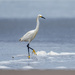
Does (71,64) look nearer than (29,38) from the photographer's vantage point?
Yes

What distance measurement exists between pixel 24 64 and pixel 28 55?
2.98m

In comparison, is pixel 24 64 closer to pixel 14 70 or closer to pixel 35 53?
pixel 14 70

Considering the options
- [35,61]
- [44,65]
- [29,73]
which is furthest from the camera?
[35,61]

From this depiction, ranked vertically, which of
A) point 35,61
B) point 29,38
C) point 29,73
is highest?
point 29,38

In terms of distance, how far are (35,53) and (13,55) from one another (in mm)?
1047

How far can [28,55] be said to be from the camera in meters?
19.5

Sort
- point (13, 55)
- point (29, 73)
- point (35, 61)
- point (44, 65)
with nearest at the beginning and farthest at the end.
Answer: point (29, 73), point (44, 65), point (35, 61), point (13, 55)

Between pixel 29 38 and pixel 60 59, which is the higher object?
pixel 29 38

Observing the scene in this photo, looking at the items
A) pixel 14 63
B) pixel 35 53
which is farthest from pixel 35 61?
pixel 35 53

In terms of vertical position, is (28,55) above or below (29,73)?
above

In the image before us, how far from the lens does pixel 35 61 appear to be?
17531 millimetres

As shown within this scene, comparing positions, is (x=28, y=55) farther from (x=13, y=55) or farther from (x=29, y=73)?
(x=29, y=73)

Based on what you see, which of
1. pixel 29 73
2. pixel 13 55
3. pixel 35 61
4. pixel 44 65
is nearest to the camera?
pixel 29 73

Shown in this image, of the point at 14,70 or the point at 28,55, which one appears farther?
the point at 28,55
